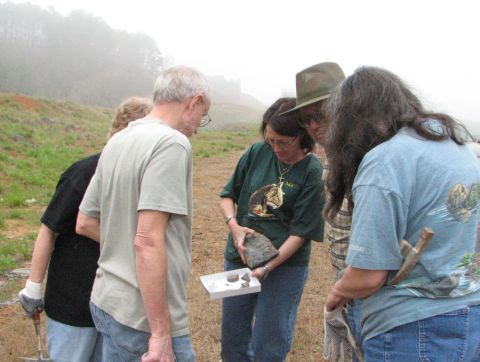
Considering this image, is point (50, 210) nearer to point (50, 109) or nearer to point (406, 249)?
point (406, 249)

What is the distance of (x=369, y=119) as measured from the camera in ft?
5.16

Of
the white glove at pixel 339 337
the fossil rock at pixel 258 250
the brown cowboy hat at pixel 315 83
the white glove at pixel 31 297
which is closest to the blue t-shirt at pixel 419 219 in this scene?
the white glove at pixel 339 337

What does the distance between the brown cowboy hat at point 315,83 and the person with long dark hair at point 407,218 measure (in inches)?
29.5

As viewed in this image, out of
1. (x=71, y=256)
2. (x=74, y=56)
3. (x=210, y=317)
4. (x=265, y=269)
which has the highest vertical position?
(x=71, y=256)

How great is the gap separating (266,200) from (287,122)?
Answer: 45 centimetres

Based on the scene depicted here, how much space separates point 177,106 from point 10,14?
99.0 m

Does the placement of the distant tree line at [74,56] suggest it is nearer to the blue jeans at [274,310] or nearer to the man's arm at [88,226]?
the blue jeans at [274,310]

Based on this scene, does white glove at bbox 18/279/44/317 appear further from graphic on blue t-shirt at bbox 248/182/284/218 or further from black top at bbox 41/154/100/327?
graphic on blue t-shirt at bbox 248/182/284/218

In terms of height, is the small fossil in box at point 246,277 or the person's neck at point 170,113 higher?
the person's neck at point 170,113

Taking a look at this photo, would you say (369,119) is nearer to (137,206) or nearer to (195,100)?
(195,100)

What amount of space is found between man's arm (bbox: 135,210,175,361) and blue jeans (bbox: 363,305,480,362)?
80 cm

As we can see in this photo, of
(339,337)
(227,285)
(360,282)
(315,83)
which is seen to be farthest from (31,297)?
(315,83)

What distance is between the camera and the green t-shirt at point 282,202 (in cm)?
258

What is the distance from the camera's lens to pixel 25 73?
6281 centimetres
